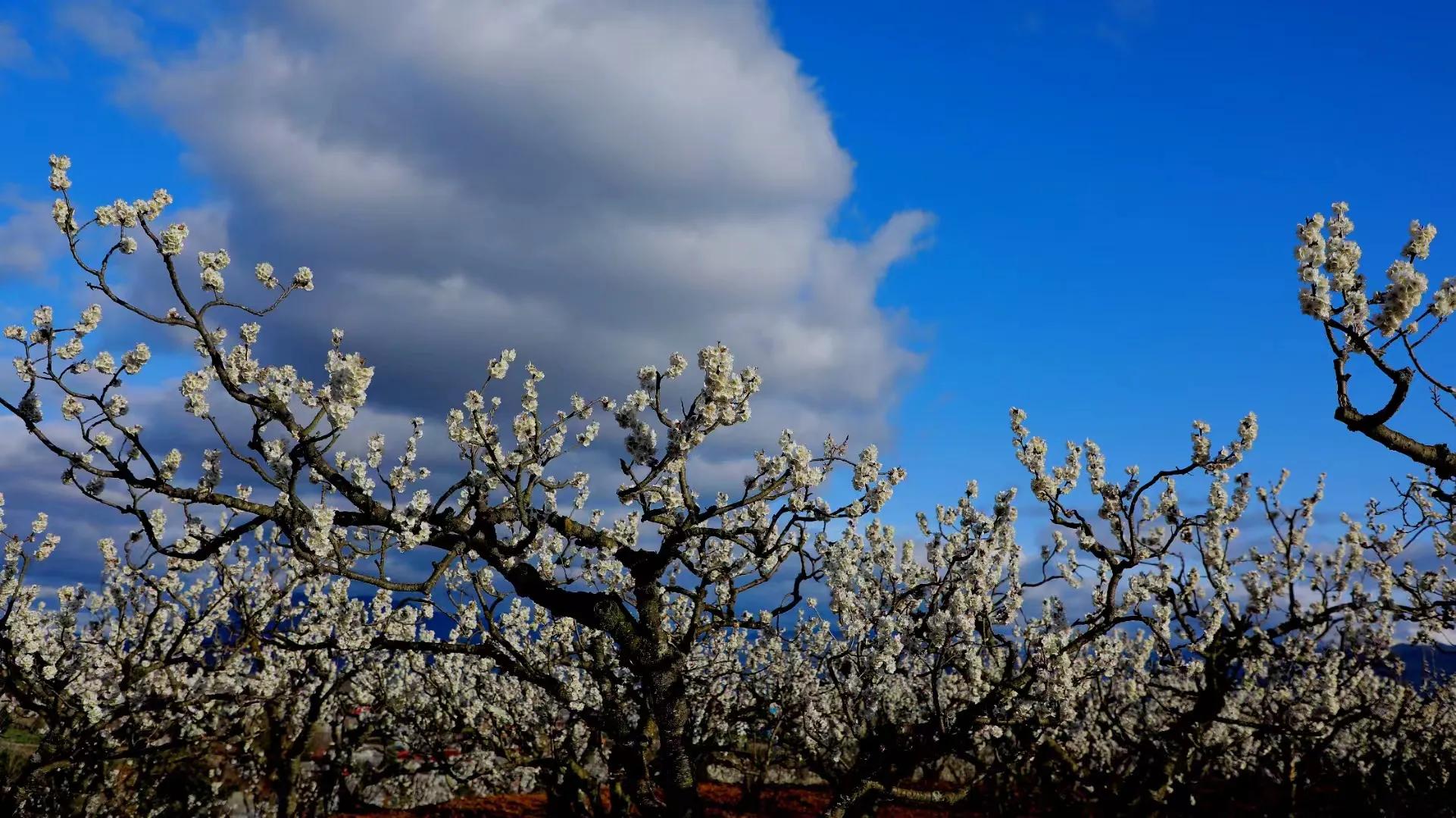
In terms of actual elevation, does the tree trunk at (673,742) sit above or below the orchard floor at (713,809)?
above

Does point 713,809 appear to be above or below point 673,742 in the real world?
below

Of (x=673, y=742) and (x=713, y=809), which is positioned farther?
(x=713, y=809)

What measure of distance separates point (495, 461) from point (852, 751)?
32.4 feet

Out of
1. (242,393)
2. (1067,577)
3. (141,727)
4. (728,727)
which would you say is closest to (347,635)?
(141,727)

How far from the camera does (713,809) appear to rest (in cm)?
1497

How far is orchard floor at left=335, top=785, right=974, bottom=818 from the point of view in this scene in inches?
591

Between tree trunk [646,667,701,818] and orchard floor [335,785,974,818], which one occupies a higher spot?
tree trunk [646,667,701,818]

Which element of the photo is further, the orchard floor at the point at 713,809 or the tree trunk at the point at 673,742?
the orchard floor at the point at 713,809

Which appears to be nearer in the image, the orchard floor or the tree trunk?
the tree trunk

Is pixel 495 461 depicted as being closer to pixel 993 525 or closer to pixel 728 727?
pixel 993 525

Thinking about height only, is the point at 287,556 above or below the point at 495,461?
above

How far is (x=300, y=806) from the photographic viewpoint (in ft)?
47.1

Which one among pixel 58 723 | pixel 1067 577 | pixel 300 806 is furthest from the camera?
pixel 300 806

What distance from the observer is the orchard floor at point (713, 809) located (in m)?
15.0
